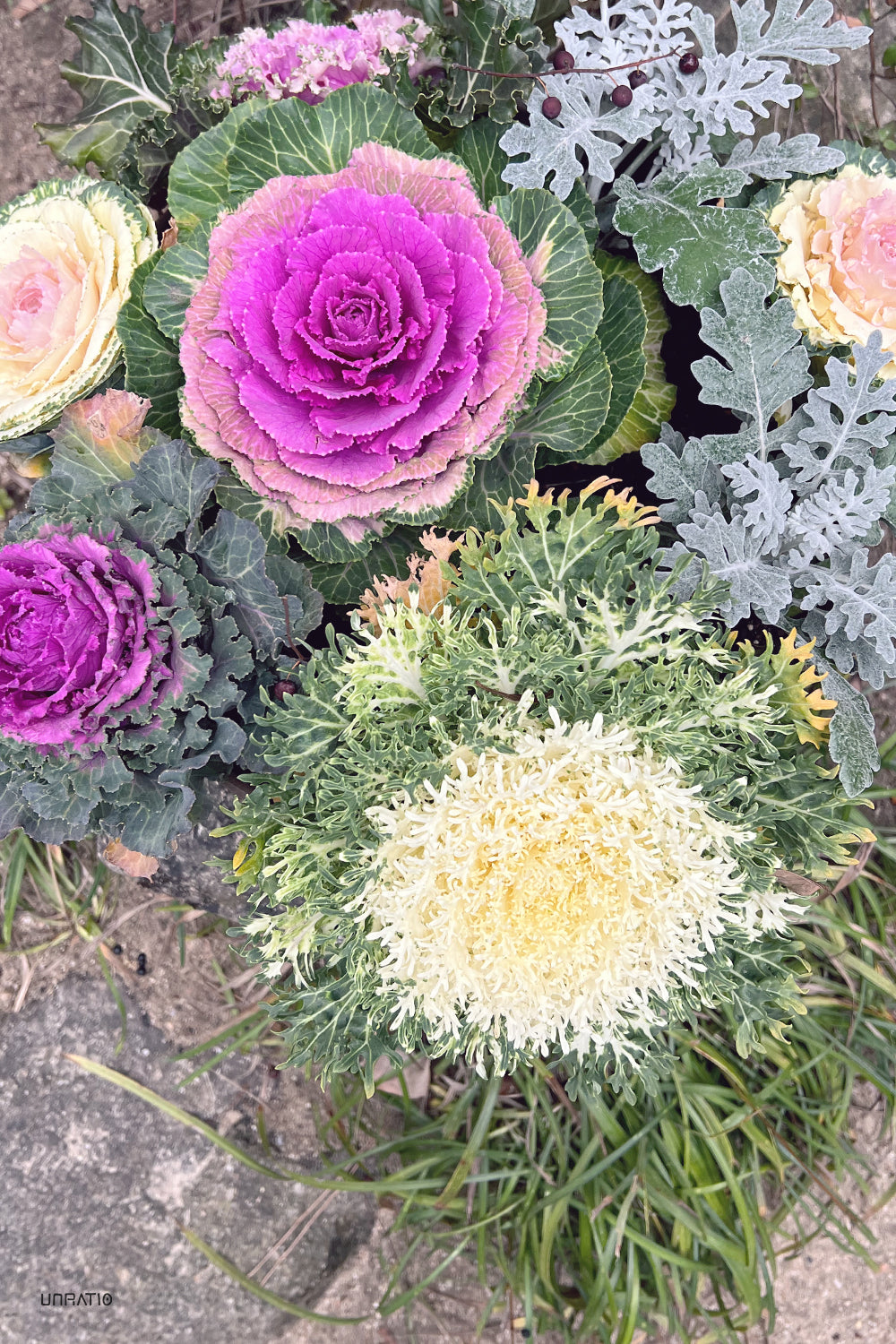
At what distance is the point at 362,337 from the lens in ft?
2.81

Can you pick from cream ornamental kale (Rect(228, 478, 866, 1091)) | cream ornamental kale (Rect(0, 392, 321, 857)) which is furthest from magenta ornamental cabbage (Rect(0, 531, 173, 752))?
cream ornamental kale (Rect(228, 478, 866, 1091))

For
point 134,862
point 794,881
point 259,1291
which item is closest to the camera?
point 794,881

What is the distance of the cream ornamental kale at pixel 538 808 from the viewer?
82cm

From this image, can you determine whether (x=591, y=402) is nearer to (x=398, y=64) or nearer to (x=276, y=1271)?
(x=398, y=64)

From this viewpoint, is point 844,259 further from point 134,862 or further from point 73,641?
point 134,862

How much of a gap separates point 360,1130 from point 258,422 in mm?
1203

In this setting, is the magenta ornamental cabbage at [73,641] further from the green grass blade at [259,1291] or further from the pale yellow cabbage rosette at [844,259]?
the green grass blade at [259,1291]

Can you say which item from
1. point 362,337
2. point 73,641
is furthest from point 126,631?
point 362,337

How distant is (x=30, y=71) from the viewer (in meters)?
1.52

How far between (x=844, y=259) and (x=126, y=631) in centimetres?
89

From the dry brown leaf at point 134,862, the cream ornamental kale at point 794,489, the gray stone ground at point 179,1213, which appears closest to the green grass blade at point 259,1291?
the gray stone ground at point 179,1213

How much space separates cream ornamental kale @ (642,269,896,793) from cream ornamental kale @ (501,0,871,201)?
21 cm

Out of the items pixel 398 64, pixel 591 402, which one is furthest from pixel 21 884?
pixel 398 64

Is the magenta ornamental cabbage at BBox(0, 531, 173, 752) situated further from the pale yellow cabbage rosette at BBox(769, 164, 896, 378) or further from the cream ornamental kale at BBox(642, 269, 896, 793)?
the pale yellow cabbage rosette at BBox(769, 164, 896, 378)
